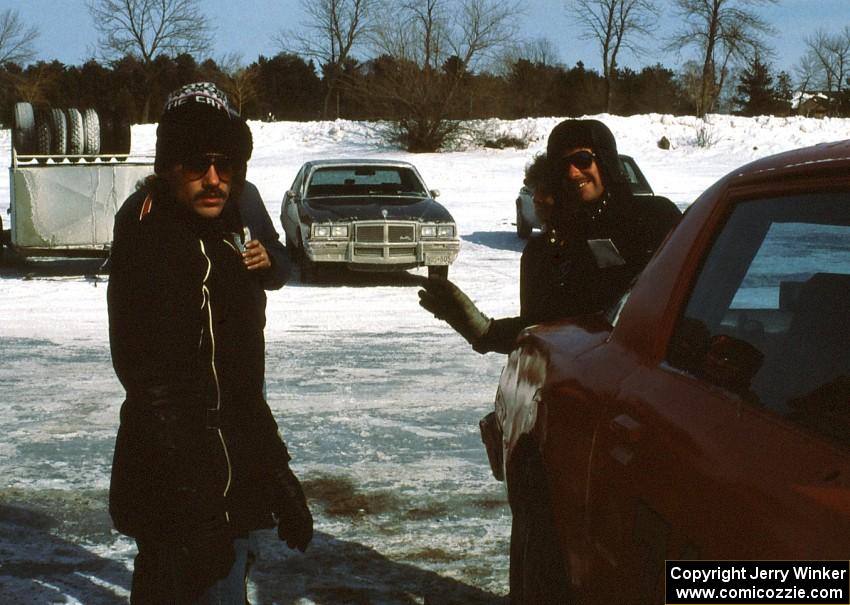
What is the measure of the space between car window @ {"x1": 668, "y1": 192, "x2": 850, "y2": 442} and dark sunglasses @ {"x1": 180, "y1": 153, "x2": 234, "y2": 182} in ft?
3.83

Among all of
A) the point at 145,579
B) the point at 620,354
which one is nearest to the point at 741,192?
the point at 620,354

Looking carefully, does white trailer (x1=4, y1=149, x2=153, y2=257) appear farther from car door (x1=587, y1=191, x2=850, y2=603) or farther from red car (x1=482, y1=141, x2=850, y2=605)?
car door (x1=587, y1=191, x2=850, y2=603)

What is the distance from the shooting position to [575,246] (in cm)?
451

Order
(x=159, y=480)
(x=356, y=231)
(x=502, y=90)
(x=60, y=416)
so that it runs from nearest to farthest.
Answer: (x=159, y=480), (x=60, y=416), (x=356, y=231), (x=502, y=90)

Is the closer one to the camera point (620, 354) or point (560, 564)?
point (620, 354)

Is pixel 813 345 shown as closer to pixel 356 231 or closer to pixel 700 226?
pixel 700 226

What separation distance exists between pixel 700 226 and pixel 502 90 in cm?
4464

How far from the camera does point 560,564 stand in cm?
337

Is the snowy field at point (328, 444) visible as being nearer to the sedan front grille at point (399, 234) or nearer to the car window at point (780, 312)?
the sedan front grille at point (399, 234)

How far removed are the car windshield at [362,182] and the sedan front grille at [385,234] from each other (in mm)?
1194

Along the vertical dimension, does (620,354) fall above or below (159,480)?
above

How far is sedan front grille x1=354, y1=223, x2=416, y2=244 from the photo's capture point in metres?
16.0

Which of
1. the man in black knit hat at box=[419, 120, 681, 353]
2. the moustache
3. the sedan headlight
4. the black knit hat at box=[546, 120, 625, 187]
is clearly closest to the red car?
the man in black knit hat at box=[419, 120, 681, 353]

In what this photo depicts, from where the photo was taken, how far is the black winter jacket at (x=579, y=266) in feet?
14.5
